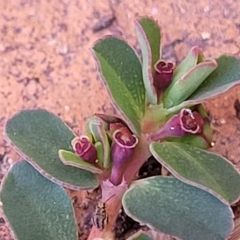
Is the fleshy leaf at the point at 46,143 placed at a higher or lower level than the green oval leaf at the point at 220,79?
lower

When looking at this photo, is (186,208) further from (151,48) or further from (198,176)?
(151,48)

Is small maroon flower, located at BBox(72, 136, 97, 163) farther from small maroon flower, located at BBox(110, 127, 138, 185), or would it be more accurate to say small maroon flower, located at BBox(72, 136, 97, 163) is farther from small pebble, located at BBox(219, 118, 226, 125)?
small pebble, located at BBox(219, 118, 226, 125)

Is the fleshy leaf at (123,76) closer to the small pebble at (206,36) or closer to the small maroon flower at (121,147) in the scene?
the small maroon flower at (121,147)

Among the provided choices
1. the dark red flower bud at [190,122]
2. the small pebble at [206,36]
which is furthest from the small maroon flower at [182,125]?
the small pebble at [206,36]

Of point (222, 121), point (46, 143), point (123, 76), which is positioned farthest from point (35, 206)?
point (222, 121)

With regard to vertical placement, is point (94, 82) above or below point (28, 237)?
above

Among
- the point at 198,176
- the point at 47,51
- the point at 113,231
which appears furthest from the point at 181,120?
the point at 47,51

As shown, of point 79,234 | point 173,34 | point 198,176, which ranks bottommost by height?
point 79,234
